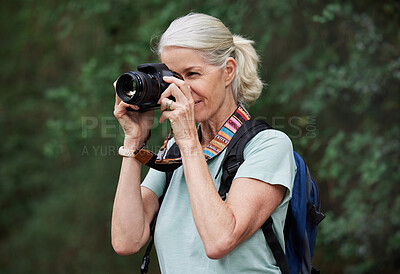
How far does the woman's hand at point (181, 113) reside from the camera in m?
1.50

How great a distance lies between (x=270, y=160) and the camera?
1427 mm

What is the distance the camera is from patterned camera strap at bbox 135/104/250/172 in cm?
159

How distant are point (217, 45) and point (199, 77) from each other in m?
0.13

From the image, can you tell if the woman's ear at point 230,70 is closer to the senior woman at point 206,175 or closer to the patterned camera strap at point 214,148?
the senior woman at point 206,175

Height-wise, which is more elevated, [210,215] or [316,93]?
[210,215]

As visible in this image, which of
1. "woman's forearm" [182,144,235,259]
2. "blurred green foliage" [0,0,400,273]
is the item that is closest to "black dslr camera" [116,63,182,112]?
"woman's forearm" [182,144,235,259]

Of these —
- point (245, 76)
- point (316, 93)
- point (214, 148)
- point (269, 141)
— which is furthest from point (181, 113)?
point (316, 93)

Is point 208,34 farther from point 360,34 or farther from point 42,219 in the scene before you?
point 42,219

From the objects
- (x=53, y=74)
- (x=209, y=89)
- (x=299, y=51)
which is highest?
(x=209, y=89)

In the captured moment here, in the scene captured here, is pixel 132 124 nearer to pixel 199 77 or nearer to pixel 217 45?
pixel 199 77

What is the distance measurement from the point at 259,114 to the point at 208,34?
1.82m

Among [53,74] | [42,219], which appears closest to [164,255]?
[42,219]

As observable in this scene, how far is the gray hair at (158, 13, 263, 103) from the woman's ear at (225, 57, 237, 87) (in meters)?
0.02

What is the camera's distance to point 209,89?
1651 mm
